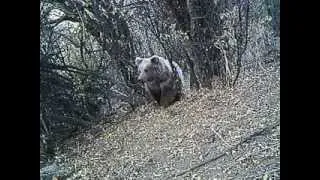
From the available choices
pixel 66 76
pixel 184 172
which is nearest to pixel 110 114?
pixel 66 76

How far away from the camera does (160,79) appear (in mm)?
2355

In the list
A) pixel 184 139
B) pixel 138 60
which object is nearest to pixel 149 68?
pixel 138 60

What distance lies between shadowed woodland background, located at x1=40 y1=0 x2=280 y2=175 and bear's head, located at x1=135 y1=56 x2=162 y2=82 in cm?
3

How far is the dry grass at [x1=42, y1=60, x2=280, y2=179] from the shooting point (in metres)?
2.36

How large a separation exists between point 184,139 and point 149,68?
1.30 feet

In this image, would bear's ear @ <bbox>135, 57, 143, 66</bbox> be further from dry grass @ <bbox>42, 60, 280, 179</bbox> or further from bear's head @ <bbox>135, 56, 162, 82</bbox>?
dry grass @ <bbox>42, 60, 280, 179</bbox>

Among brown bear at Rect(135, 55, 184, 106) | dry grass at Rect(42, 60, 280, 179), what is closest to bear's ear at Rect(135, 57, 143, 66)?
brown bear at Rect(135, 55, 184, 106)

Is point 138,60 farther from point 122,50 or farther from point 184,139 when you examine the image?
point 184,139

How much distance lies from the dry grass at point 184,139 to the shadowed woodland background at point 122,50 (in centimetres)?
7

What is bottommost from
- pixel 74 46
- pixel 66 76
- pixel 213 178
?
pixel 213 178
